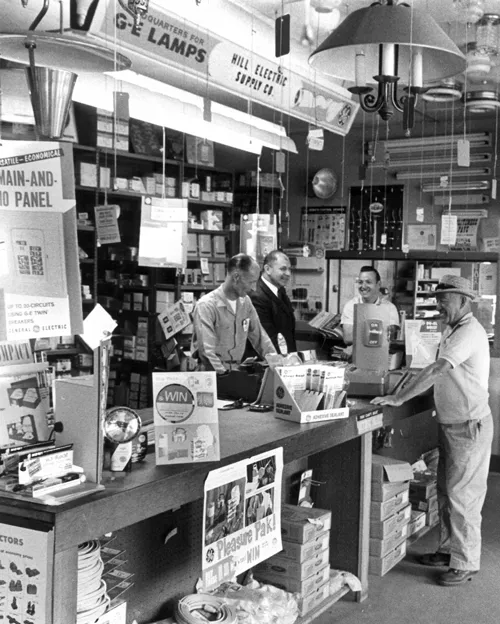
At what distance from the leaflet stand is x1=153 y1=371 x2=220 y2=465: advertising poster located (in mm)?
361

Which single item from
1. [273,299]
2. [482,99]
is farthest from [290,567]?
[482,99]

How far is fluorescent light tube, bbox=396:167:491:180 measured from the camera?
406 inches

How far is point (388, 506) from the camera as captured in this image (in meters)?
4.64

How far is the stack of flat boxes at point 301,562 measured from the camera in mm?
3854

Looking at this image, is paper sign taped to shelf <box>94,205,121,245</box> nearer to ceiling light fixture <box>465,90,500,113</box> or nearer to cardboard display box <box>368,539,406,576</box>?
ceiling light fixture <box>465,90,500,113</box>

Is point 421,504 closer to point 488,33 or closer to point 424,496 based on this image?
point 424,496

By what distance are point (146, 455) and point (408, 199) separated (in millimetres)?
8574

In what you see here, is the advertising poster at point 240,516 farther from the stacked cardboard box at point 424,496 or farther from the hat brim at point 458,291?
the stacked cardboard box at point 424,496

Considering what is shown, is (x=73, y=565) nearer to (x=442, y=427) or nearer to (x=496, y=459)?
(x=442, y=427)


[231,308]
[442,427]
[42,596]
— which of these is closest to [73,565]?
[42,596]

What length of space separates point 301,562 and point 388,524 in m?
0.94

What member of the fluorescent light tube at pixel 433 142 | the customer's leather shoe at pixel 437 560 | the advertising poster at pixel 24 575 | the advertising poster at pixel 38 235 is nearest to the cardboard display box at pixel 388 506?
the customer's leather shoe at pixel 437 560

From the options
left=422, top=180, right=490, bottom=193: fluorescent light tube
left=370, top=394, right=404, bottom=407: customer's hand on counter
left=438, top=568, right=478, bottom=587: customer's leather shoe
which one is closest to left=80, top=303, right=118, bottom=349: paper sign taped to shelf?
left=370, top=394, right=404, bottom=407: customer's hand on counter

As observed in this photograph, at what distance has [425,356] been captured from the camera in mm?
5879
